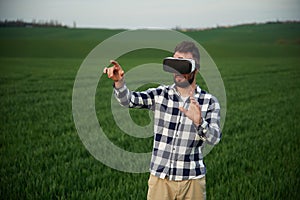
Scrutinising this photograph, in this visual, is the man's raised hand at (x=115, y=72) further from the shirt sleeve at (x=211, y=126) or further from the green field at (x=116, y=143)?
the green field at (x=116, y=143)

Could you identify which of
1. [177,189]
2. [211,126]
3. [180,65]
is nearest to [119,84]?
[180,65]

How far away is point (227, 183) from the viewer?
4.00m

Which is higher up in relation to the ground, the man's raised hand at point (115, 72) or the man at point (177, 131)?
the man's raised hand at point (115, 72)

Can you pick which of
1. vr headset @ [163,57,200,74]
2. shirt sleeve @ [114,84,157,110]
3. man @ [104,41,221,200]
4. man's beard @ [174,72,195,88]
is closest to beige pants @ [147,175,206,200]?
man @ [104,41,221,200]

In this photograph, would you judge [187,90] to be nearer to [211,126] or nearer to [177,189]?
[211,126]

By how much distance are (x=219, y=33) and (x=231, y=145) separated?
49836mm

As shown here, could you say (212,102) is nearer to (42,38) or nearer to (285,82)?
(285,82)

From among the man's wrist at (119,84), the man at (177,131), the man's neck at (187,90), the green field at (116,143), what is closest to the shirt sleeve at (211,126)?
the man at (177,131)

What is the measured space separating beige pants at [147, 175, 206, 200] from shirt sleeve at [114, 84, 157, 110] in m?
0.51

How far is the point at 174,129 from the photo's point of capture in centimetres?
239

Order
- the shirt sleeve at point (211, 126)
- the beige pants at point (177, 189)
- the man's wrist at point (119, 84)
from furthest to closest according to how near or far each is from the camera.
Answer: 1. the beige pants at point (177, 189)
2. the man's wrist at point (119, 84)
3. the shirt sleeve at point (211, 126)

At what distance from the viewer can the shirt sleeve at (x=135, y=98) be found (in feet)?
7.63

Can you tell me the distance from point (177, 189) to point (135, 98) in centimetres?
68

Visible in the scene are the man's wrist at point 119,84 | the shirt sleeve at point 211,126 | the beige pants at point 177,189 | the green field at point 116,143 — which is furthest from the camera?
the green field at point 116,143
